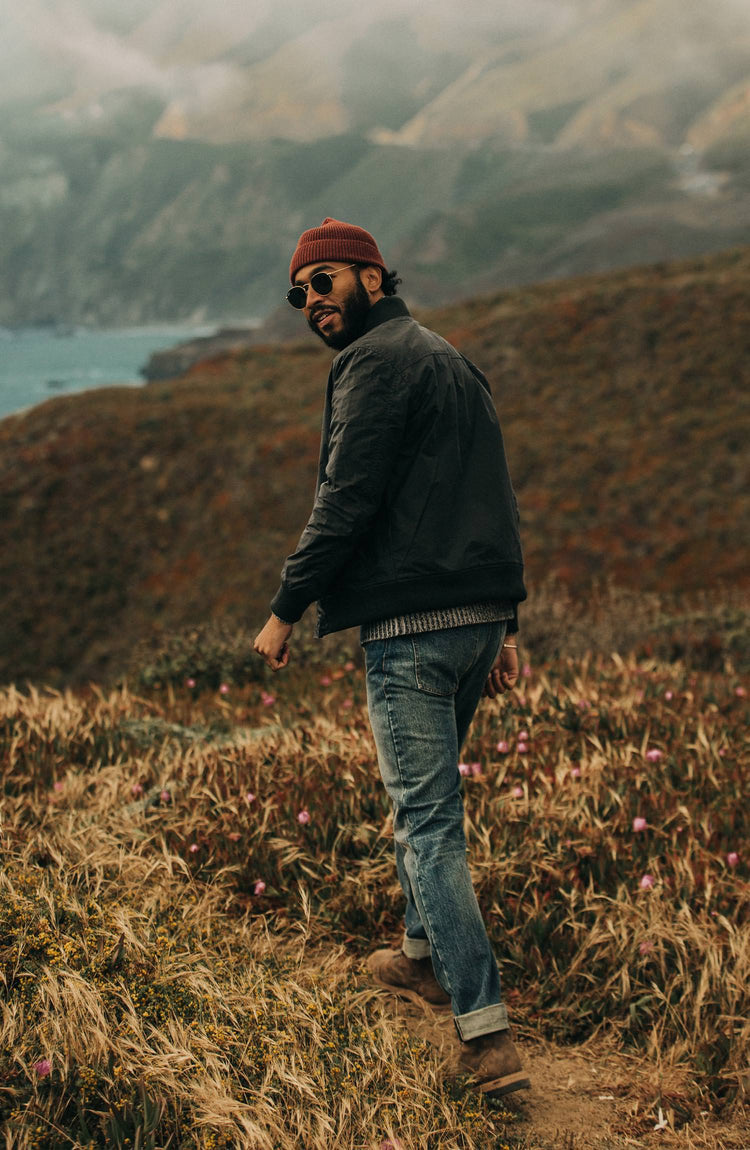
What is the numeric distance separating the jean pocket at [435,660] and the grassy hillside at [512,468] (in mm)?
6370

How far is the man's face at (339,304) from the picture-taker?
266 centimetres

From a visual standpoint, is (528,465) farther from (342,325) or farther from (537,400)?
(342,325)

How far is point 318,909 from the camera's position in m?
3.57

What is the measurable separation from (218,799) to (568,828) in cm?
151

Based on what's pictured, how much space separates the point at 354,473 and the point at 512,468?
1064 cm

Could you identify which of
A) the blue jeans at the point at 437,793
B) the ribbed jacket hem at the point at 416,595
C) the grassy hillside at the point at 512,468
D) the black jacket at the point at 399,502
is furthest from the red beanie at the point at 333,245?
the grassy hillside at the point at 512,468

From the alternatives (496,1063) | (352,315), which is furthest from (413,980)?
(352,315)

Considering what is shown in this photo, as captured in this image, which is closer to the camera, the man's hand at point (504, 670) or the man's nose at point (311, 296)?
the man's nose at point (311, 296)

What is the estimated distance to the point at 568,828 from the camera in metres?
3.84

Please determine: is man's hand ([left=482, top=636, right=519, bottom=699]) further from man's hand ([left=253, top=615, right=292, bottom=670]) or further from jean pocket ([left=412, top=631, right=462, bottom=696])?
man's hand ([left=253, top=615, right=292, bottom=670])

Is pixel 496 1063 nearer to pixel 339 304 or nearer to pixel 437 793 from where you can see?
pixel 437 793

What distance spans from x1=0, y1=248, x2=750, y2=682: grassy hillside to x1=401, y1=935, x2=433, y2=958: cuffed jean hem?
6028 millimetres

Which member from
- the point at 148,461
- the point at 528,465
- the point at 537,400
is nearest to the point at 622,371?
the point at 537,400

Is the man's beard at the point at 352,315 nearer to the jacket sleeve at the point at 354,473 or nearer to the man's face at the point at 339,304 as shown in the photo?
the man's face at the point at 339,304
